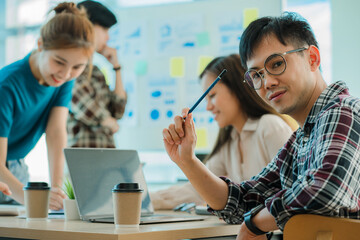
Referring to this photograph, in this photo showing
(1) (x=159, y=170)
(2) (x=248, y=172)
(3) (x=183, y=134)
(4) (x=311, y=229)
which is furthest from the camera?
(1) (x=159, y=170)

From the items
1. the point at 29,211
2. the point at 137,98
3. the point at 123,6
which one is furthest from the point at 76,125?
the point at 29,211

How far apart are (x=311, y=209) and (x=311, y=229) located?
0.07 metres

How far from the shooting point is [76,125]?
3.05 metres

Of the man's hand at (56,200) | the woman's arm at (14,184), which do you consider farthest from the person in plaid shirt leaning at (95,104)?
the man's hand at (56,200)

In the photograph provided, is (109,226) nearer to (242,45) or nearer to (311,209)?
(311,209)

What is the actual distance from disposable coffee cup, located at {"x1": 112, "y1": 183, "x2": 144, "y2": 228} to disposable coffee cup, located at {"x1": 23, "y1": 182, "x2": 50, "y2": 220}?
29 cm

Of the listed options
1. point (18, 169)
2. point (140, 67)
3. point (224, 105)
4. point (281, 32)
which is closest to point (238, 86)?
point (224, 105)

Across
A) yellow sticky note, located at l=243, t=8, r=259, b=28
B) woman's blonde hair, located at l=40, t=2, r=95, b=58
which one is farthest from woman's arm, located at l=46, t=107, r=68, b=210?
yellow sticky note, located at l=243, t=8, r=259, b=28

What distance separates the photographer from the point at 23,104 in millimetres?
1914

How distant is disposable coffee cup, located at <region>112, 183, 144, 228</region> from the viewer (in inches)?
42.9

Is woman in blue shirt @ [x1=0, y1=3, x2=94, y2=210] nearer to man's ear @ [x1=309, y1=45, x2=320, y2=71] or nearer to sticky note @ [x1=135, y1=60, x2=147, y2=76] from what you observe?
man's ear @ [x1=309, y1=45, x2=320, y2=71]

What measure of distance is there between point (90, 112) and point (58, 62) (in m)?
1.10

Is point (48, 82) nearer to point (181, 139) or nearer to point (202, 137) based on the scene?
point (181, 139)

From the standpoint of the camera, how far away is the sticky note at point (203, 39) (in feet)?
11.0
